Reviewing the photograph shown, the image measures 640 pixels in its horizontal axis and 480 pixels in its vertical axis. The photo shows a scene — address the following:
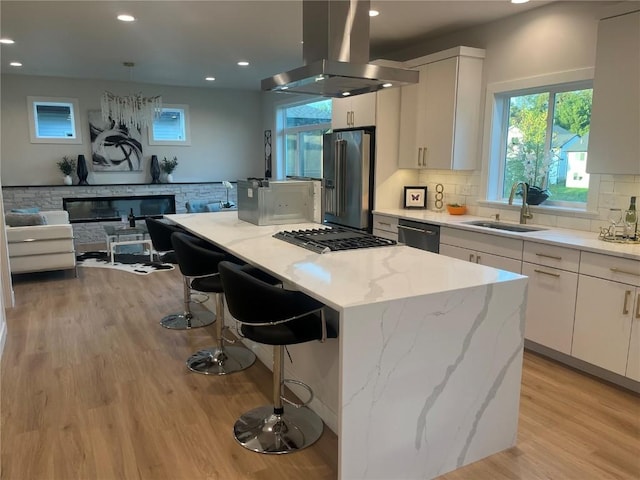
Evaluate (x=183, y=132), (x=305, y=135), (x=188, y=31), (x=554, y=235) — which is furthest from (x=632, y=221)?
(x=183, y=132)

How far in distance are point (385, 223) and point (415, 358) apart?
9.89ft

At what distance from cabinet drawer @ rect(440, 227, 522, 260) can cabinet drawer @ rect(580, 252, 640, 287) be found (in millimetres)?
509

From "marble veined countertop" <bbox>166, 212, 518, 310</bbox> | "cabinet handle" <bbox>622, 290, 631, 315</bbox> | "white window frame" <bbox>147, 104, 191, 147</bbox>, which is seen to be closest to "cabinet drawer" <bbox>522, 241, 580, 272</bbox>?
"cabinet handle" <bbox>622, 290, 631, 315</bbox>

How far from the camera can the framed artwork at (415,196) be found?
5125 mm

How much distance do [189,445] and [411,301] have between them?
1392 mm

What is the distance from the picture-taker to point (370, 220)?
516 centimetres

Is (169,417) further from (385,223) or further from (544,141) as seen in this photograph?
(544,141)

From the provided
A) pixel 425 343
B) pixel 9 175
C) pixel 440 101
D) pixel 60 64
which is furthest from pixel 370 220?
pixel 9 175

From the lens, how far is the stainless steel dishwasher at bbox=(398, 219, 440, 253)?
4242 millimetres

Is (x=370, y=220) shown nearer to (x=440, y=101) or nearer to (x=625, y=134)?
(x=440, y=101)

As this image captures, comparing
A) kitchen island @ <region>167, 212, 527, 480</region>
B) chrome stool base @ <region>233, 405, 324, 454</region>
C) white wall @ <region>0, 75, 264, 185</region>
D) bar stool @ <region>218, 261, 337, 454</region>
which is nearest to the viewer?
kitchen island @ <region>167, 212, 527, 480</region>

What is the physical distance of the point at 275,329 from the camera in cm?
216

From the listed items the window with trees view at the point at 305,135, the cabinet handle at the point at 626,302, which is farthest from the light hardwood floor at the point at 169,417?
the window with trees view at the point at 305,135

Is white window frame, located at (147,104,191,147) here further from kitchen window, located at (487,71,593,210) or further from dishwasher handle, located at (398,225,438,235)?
kitchen window, located at (487,71,593,210)
